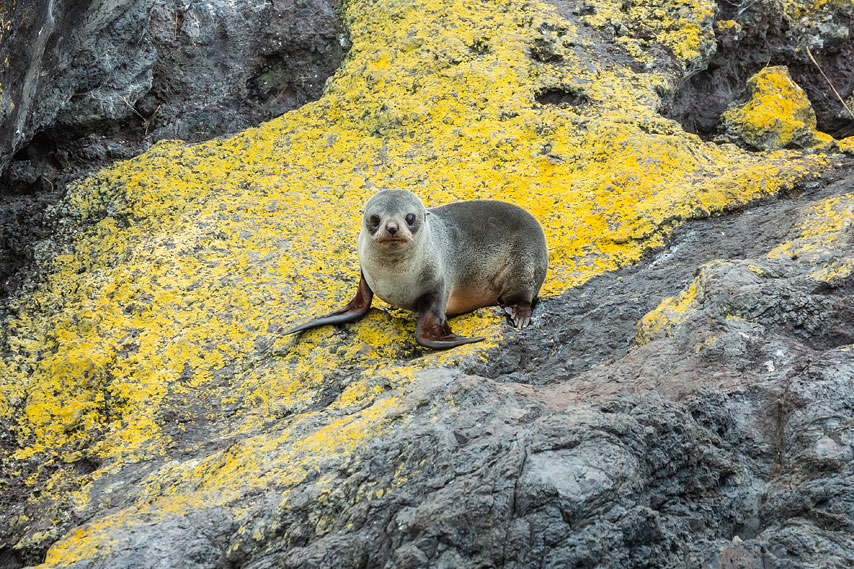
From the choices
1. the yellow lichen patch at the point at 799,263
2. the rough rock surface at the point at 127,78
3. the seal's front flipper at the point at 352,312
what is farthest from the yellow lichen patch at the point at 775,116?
the seal's front flipper at the point at 352,312

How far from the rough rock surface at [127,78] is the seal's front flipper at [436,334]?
237cm

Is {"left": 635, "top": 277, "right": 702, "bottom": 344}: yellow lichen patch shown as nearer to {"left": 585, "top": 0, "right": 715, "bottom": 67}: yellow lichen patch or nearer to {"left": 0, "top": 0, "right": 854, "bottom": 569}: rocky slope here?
{"left": 0, "top": 0, "right": 854, "bottom": 569}: rocky slope

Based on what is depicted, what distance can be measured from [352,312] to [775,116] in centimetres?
374

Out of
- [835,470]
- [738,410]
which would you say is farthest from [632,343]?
[835,470]

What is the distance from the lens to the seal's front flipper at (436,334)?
13.9 feet

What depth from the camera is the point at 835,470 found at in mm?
2408

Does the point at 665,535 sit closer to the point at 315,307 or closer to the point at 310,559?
the point at 310,559

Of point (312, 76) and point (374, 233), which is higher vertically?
point (312, 76)

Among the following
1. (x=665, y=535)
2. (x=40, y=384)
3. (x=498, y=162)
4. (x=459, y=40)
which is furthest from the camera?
(x=459, y=40)

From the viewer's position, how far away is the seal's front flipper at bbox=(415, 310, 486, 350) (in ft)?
13.9

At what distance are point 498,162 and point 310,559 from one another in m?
3.82

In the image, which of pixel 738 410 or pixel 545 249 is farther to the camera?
pixel 545 249

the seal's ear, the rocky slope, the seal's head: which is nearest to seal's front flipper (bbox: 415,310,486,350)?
the seal's ear

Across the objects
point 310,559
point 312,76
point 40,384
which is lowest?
point 40,384
